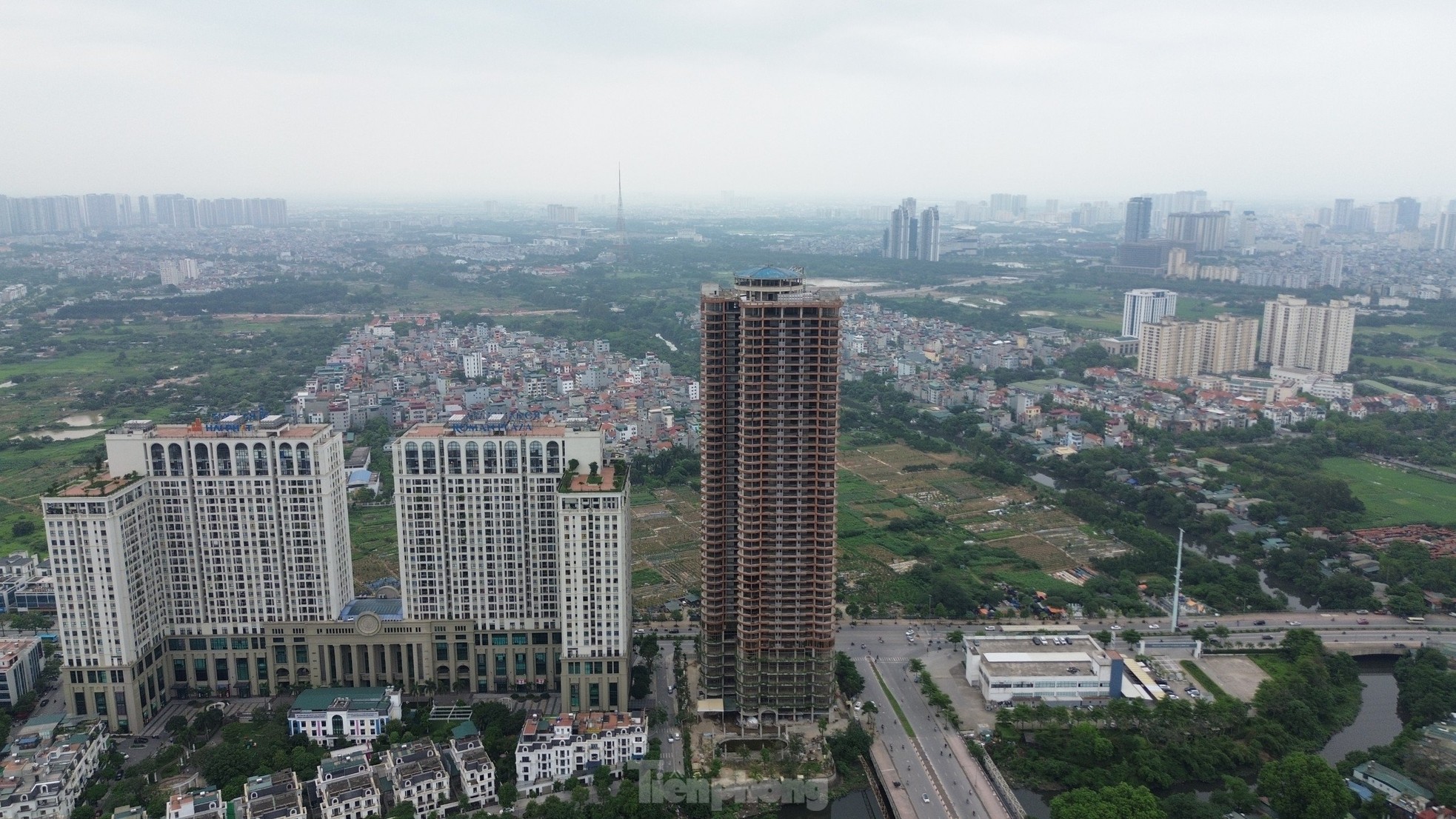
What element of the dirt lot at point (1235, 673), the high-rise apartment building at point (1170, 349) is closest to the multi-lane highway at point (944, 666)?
the dirt lot at point (1235, 673)

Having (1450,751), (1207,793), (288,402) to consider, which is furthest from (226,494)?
(288,402)

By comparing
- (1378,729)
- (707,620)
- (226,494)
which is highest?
(226,494)

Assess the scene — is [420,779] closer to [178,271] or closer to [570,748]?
[570,748]

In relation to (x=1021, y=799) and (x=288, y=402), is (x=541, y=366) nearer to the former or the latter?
(x=288, y=402)

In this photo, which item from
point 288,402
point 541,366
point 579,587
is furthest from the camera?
point 541,366

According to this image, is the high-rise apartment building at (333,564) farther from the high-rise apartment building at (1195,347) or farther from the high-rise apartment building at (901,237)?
the high-rise apartment building at (901,237)

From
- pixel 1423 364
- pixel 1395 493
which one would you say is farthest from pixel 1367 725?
pixel 1423 364
